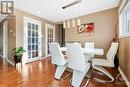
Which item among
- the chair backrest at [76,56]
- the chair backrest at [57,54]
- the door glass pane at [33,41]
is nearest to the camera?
the chair backrest at [76,56]

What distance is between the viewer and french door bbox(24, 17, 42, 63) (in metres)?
5.23

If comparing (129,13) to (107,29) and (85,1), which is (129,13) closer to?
(85,1)

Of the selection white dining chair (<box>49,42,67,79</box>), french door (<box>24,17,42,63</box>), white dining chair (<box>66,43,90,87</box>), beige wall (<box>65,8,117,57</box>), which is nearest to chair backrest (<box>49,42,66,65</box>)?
white dining chair (<box>49,42,67,79</box>)

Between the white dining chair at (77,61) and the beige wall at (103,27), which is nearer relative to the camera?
the white dining chair at (77,61)

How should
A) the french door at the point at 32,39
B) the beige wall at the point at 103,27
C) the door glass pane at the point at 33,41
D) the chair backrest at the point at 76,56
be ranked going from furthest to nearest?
1. the door glass pane at the point at 33,41
2. the french door at the point at 32,39
3. the beige wall at the point at 103,27
4. the chair backrest at the point at 76,56

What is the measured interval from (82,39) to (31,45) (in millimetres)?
2423

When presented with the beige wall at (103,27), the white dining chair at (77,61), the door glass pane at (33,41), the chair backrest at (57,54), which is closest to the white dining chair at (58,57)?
the chair backrest at (57,54)

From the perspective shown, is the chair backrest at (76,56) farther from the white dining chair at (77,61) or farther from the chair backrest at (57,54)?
the chair backrest at (57,54)

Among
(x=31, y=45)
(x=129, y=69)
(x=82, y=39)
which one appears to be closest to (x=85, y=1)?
(x=82, y=39)

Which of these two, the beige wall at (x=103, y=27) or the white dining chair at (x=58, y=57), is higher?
the beige wall at (x=103, y=27)

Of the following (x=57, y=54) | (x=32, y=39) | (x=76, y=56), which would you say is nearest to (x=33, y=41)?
(x=32, y=39)

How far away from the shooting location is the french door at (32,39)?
5.23 meters

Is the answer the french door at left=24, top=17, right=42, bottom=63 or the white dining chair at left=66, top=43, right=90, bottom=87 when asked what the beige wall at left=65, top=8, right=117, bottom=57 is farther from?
the white dining chair at left=66, top=43, right=90, bottom=87

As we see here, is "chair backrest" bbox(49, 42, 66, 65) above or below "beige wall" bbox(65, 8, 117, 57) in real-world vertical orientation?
below
